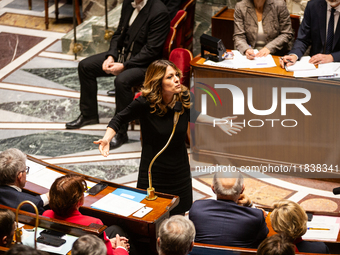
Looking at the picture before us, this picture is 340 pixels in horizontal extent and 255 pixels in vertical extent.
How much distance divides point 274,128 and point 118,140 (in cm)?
157

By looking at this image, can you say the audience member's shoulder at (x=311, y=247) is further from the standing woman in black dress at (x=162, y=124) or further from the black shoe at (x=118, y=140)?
the black shoe at (x=118, y=140)

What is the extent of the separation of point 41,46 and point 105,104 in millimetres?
1933

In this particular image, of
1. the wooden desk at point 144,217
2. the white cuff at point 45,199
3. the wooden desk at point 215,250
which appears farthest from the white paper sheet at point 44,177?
the wooden desk at point 215,250

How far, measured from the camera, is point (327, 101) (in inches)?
166

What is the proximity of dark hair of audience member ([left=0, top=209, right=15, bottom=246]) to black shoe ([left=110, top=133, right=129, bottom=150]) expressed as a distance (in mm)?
2620

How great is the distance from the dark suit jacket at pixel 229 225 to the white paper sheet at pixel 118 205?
0.39m

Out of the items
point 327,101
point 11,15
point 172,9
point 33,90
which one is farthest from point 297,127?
point 11,15

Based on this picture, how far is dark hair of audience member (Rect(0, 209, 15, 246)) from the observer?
2.34 meters

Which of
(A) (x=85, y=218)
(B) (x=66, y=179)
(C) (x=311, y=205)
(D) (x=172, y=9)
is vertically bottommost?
(C) (x=311, y=205)

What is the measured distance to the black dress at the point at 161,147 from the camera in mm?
3275

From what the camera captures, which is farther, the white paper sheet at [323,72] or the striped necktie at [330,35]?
the striped necktie at [330,35]

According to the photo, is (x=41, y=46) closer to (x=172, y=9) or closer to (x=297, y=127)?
(x=172, y=9)

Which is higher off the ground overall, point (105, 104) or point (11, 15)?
point (11, 15)

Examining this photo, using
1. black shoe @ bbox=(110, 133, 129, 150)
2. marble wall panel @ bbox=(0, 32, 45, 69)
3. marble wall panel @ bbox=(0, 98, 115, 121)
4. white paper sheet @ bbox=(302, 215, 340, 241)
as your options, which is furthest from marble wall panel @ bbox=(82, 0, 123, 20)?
white paper sheet @ bbox=(302, 215, 340, 241)
